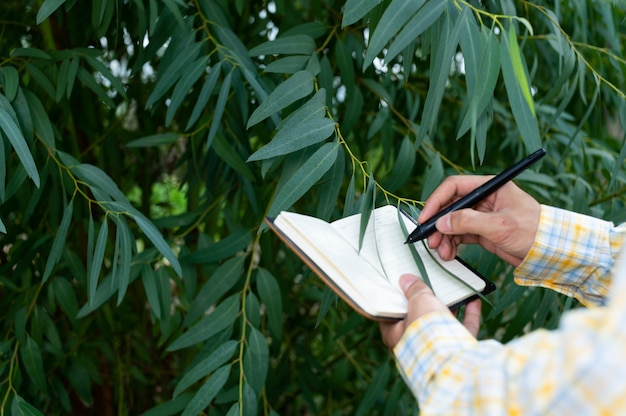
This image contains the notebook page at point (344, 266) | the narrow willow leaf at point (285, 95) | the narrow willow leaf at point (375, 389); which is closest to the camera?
the notebook page at point (344, 266)

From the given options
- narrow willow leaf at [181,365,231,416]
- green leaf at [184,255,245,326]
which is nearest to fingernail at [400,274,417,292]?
narrow willow leaf at [181,365,231,416]

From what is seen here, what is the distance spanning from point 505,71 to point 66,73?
619mm

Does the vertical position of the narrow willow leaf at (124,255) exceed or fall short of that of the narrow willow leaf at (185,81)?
it falls short

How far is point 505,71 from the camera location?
0.75 meters

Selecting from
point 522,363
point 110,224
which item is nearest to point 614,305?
point 522,363

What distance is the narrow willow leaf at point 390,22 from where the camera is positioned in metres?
0.74

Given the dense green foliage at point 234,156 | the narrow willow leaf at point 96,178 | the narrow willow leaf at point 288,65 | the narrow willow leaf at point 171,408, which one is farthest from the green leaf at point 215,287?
the narrow willow leaf at point 288,65

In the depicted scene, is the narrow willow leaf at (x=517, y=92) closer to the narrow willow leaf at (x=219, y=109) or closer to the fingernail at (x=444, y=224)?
the fingernail at (x=444, y=224)

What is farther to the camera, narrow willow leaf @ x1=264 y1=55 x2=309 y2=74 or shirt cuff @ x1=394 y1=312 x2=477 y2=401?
narrow willow leaf @ x1=264 y1=55 x2=309 y2=74

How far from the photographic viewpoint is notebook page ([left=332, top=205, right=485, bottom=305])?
73cm

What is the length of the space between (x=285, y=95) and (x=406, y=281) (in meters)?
0.31

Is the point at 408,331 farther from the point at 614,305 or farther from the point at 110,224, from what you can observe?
the point at 110,224

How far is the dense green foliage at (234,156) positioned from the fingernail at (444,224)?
0.08 metres

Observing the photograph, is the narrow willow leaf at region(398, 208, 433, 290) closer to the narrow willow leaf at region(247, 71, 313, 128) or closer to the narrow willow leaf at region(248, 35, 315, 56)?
the narrow willow leaf at region(247, 71, 313, 128)
